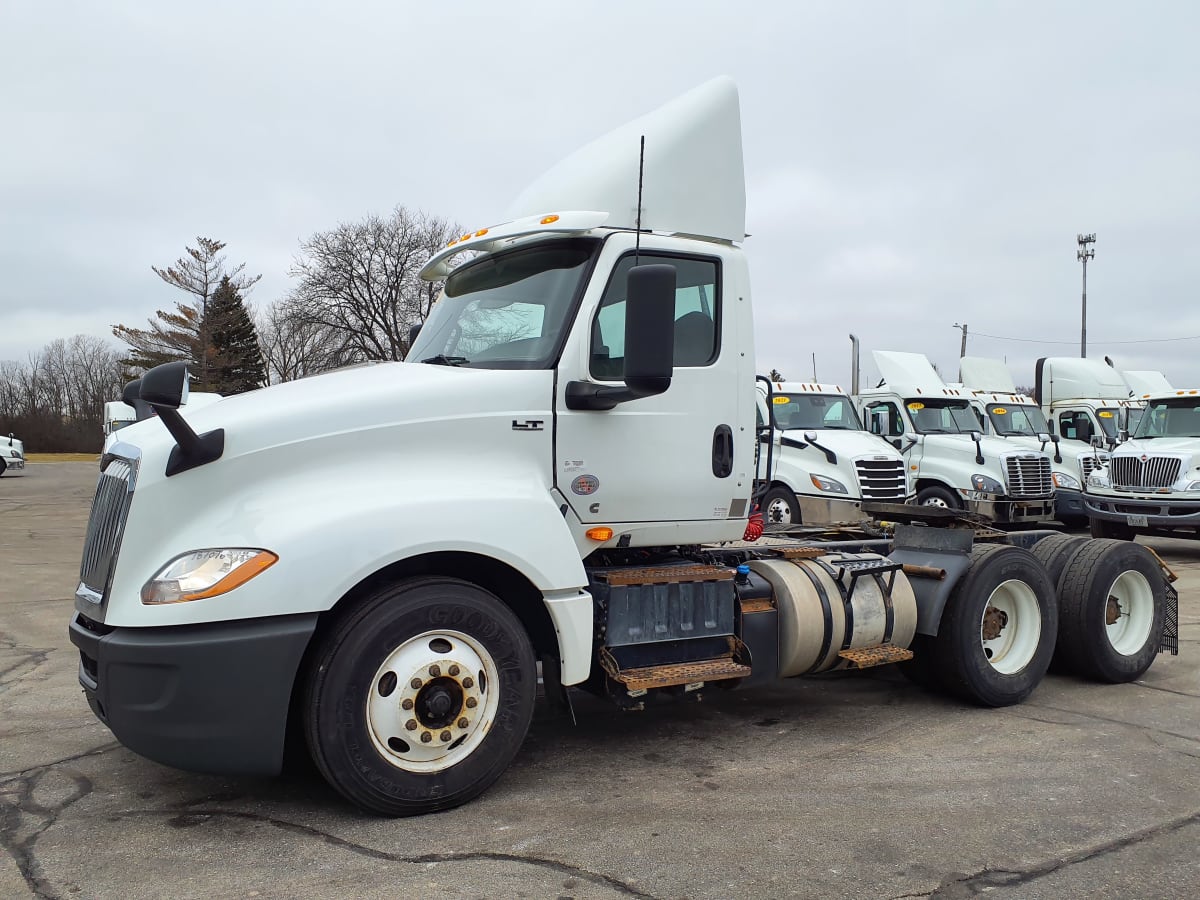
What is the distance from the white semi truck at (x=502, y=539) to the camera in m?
3.86

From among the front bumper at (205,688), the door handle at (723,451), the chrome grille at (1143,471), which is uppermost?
the door handle at (723,451)

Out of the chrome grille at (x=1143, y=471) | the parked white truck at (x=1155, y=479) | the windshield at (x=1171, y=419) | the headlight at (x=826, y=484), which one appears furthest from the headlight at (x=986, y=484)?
the headlight at (x=826, y=484)

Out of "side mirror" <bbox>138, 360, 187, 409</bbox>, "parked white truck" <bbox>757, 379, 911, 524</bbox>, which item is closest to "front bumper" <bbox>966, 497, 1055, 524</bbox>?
"parked white truck" <bbox>757, 379, 911, 524</bbox>

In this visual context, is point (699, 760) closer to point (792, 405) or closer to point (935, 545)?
point (935, 545)

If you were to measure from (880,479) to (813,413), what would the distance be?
1.73m

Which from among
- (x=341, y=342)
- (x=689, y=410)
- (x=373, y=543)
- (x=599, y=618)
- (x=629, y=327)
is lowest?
(x=599, y=618)

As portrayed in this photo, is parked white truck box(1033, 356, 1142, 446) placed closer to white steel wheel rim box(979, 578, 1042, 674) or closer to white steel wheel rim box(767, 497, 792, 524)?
white steel wheel rim box(767, 497, 792, 524)

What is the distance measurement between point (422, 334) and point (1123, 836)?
407 cm

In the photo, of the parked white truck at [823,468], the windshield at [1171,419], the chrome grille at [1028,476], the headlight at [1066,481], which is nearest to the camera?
the parked white truck at [823,468]

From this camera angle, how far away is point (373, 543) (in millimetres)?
3957

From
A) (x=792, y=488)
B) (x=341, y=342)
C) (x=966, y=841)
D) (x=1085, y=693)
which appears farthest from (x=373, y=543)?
(x=341, y=342)

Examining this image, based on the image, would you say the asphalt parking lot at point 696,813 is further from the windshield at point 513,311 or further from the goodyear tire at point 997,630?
the windshield at point 513,311

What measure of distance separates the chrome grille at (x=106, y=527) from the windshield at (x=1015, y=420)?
55.7ft

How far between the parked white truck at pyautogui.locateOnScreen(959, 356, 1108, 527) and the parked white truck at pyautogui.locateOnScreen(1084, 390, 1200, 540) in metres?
1.68
